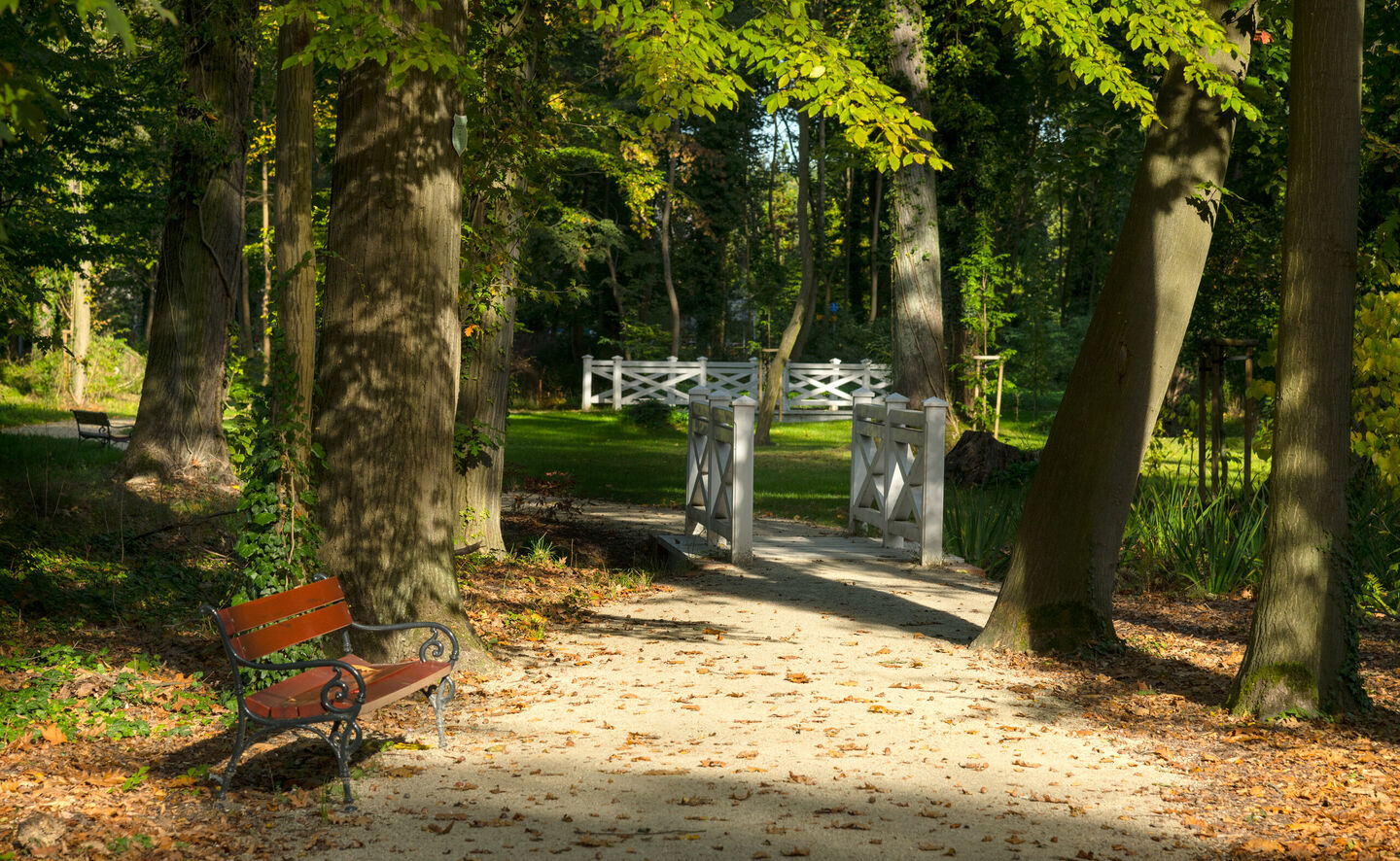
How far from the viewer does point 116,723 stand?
17.1 ft

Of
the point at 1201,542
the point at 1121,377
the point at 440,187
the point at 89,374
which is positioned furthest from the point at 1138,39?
the point at 89,374

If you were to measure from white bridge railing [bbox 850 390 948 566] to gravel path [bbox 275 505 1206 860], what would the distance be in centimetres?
201

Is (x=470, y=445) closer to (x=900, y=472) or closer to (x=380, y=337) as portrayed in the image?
(x=380, y=337)

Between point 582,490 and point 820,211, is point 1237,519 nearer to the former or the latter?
point 582,490

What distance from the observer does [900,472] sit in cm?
1052

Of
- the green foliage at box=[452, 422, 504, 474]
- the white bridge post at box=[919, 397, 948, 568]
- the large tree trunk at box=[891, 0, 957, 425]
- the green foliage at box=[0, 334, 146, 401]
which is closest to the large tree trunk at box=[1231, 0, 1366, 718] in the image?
the white bridge post at box=[919, 397, 948, 568]

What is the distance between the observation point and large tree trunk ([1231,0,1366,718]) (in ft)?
17.5

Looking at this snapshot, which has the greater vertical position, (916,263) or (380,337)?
(916,263)

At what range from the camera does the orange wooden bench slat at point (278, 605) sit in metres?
4.67

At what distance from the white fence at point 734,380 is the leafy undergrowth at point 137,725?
Result: 2052cm

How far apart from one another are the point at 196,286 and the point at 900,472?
7599 millimetres

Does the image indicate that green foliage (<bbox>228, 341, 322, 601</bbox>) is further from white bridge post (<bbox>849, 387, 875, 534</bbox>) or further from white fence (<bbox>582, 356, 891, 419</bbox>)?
white fence (<bbox>582, 356, 891, 419</bbox>)

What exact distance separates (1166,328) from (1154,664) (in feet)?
6.45

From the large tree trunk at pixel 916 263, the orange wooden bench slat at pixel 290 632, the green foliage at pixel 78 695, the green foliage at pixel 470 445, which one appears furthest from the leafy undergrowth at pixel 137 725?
the large tree trunk at pixel 916 263
